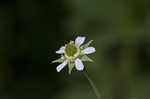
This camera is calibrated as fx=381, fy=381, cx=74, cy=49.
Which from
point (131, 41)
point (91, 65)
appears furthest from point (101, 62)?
point (131, 41)

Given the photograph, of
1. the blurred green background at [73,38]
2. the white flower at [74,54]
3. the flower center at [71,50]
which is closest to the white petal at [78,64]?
the white flower at [74,54]

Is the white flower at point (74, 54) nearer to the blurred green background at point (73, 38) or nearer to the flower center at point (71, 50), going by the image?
the flower center at point (71, 50)

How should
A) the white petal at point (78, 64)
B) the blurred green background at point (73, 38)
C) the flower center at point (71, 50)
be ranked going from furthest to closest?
1. the blurred green background at point (73, 38)
2. the flower center at point (71, 50)
3. the white petal at point (78, 64)

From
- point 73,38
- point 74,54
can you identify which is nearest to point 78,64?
point 74,54

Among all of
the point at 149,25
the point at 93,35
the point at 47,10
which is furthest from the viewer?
the point at 47,10

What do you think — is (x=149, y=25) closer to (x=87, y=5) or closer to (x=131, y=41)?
(x=131, y=41)

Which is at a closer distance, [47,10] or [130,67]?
[130,67]
